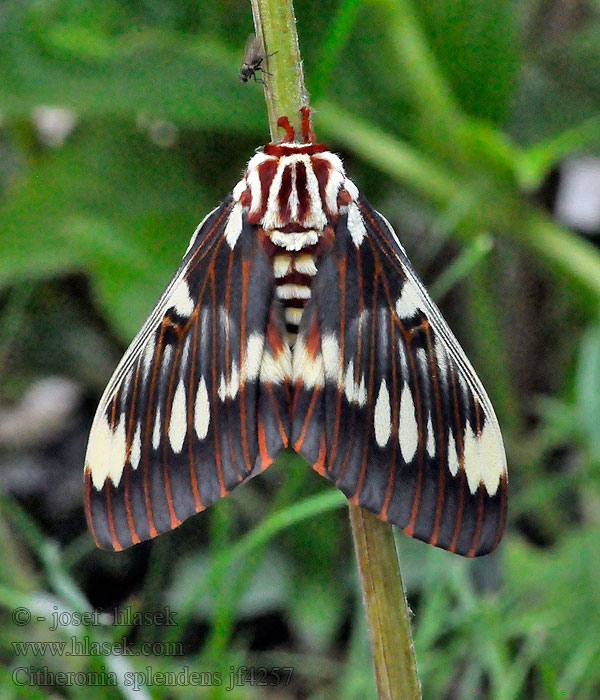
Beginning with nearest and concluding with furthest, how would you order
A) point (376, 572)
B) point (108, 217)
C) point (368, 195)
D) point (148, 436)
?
point (376, 572) < point (148, 436) < point (108, 217) < point (368, 195)

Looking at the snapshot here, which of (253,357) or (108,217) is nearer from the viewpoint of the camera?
(253,357)

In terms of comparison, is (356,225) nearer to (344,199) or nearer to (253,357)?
(344,199)

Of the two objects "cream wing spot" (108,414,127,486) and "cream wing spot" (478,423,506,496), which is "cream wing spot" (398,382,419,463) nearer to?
"cream wing spot" (478,423,506,496)

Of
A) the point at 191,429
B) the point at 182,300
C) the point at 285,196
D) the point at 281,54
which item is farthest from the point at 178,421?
the point at 281,54

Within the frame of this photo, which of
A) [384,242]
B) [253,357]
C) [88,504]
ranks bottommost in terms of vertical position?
[88,504]

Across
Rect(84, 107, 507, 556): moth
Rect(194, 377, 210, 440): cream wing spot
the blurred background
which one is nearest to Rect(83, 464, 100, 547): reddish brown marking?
Rect(84, 107, 507, 556): moth

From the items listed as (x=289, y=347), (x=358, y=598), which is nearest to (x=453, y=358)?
(x=289, y=347)
